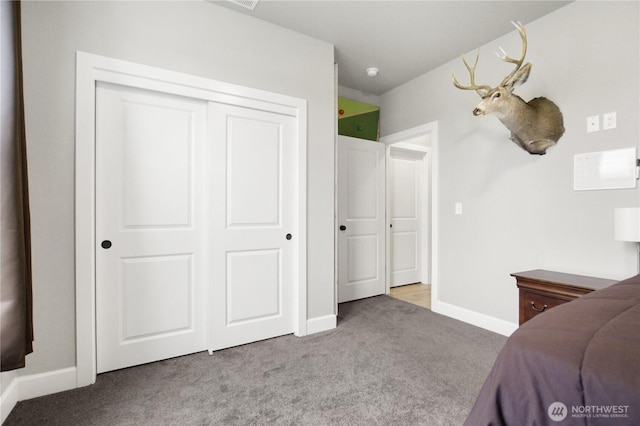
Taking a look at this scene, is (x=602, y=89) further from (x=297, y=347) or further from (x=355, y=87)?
(x=297, y=347)

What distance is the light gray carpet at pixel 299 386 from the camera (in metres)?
1.56

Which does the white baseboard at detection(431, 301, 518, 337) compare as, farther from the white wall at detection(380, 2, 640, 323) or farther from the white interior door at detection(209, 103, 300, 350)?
the white interior door at detection(209, 103, 300, 350)

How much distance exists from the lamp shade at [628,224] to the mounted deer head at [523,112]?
80 cm

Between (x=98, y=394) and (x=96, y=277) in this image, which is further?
(x=96, y=277)

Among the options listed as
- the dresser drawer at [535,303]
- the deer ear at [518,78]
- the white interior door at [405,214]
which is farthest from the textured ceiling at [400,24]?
the dresser drawer at [535,303]

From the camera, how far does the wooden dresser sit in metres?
1.89

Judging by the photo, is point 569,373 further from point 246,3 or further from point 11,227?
point 246,3

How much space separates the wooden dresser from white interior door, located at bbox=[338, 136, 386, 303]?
1.83m

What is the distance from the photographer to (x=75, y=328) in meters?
1.86

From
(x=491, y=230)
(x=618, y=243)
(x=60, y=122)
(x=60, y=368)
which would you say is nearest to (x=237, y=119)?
(x=60, y=122)

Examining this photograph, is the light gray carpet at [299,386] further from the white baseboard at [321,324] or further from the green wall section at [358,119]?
the green wall section at [358,119]

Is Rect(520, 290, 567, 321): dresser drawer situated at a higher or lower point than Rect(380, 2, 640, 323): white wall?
lower

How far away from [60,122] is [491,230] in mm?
3424

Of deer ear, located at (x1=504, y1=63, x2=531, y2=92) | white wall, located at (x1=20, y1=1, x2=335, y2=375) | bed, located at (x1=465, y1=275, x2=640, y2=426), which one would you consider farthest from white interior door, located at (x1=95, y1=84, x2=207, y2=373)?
deer ear, located at (x1=504, y1=63, x2=531, y2=92)
